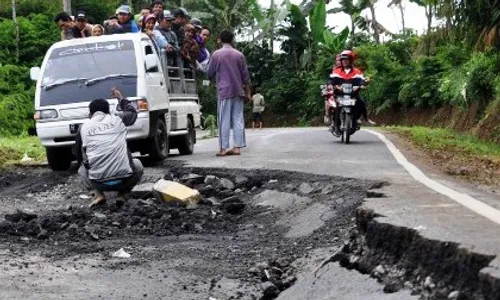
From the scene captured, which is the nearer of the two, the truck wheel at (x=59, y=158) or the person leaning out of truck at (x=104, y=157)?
the person leaning out of truck at (x=104, y=157)

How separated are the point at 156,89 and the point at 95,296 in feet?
27.0

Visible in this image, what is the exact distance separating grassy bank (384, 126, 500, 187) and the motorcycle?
137cm

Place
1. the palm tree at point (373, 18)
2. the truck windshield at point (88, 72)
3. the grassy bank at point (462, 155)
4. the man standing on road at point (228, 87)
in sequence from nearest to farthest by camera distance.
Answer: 1. the grassy bank at point (462, 155)
2. the truck windshield at point (88, 72)
3. the man standing on road at point (228, 87)
4. the palm tree at point (373, 18)

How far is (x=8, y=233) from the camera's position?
762cm

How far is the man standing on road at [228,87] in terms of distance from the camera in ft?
44.0

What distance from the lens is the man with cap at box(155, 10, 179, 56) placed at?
14.6 meters

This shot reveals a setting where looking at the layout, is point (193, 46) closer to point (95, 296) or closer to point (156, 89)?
point (156, 89)

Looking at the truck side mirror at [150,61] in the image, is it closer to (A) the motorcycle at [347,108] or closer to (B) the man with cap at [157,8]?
(B) the man with cap at [157,8]

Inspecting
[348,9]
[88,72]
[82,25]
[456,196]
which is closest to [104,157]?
[88,72]

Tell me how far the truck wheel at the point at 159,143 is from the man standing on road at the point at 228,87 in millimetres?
849

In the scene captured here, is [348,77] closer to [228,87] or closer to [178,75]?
[228,87]

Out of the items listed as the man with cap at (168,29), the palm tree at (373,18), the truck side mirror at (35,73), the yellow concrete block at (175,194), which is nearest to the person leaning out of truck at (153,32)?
the man with cap at (168,29)

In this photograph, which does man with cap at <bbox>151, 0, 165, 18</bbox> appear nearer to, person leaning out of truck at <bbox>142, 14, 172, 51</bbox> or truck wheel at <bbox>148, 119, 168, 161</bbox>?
person leaning out of truck at <bbox>142, 14, 172, 51</bbox>

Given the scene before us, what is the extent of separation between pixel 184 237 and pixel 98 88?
5631 millimetres
